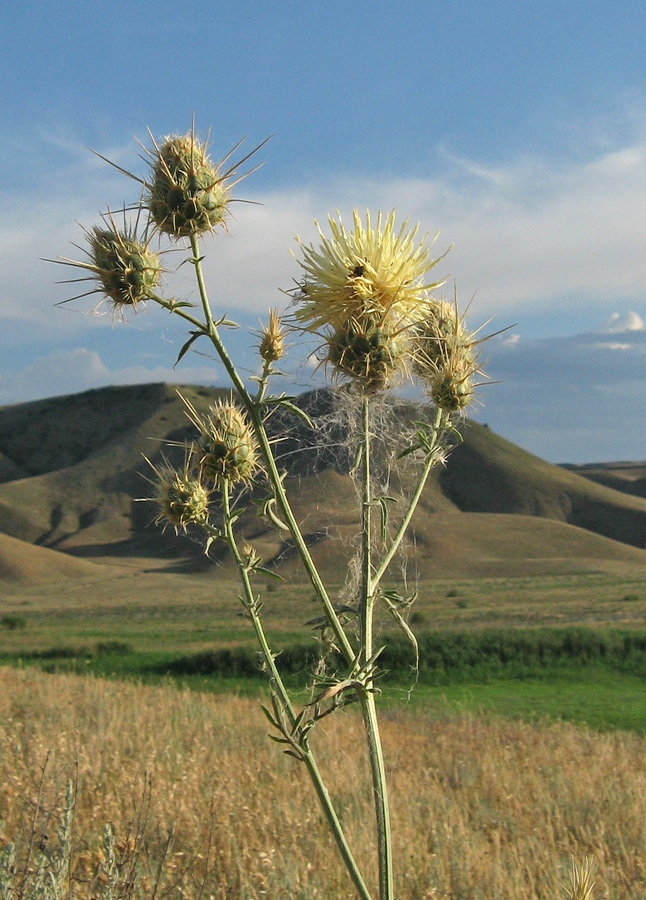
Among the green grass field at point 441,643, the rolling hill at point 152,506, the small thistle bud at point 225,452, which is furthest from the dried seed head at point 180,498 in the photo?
the rolling hill at point 152,506

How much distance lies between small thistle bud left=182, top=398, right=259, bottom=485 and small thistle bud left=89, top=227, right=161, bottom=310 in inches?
21.3

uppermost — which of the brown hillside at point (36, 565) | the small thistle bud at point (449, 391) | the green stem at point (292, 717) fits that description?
the small thistle bud at point (449, 391)

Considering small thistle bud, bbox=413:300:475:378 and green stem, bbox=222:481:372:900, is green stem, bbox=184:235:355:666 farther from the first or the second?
small thistle bud, bbox=413:300:475:378

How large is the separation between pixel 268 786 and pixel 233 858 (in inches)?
78.8

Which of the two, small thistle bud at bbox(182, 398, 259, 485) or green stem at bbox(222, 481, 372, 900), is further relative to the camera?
small thistle bud at bbox(182, 398, 259, 485)

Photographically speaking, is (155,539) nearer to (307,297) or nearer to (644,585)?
(644,585)

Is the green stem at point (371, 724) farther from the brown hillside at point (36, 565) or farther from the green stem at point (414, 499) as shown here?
the brown hillside at point (36, 565)

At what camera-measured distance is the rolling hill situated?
317 ft

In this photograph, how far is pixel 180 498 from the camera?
3350mm

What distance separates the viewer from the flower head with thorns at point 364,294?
100 inches

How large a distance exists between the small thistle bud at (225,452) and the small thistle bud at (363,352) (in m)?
0.65

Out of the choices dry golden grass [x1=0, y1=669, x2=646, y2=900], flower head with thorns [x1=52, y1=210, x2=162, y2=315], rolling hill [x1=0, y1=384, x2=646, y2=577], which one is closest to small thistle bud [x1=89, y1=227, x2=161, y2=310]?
flower head with thorns [x1=52, y1=210, x2=162, y2=315]

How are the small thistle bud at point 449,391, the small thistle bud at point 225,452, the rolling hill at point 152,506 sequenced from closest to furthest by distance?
1. the small thistle bud at point 449,391
2. the small thistle bud at point 225,452
3. the rolling hill at point 152,506

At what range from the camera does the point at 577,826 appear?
25.6ft
